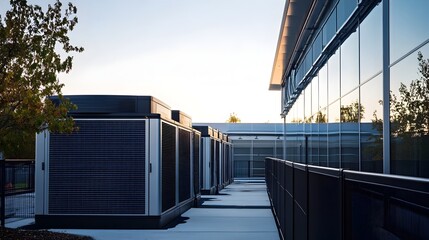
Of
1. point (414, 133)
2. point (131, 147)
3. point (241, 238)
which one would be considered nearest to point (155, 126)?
point (131, 147)

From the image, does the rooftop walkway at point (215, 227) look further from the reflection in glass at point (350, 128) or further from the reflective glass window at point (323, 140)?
the reflection in glass at point (350, 128)

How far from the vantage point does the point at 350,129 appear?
571 inches

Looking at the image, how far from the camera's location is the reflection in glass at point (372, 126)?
11.3 m

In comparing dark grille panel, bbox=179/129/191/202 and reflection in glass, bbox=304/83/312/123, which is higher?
reflection in glass, bbox=304/83/312/123

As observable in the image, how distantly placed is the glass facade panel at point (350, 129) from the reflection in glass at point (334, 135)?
1.83ft

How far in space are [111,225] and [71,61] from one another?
559 centimetres

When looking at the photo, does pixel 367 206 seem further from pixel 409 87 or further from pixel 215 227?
pixel 215 227

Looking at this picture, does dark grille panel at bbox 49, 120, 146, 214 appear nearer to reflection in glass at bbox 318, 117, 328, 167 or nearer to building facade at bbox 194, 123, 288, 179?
reflection in glass at bbox 318, 117, 328, 167

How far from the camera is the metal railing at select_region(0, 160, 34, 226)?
62.8 ft

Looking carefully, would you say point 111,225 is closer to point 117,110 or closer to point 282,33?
point 117,110

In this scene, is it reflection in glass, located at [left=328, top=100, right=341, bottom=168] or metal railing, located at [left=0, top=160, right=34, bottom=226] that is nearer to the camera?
reflection in glass, located at [left=328, top=100, right=341, bottom=168]

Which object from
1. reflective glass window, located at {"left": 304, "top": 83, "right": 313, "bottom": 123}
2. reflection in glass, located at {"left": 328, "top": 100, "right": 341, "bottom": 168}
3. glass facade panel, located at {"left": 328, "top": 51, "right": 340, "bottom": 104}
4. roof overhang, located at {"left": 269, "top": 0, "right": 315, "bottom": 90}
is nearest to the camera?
reflection in glass, located at {"left": 328, "top": 100, "right": 341, "bottom": 168}

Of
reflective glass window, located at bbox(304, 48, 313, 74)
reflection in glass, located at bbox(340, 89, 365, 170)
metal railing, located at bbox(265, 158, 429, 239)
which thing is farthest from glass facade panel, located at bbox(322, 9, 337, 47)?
metal railing, located at bbox(265, 158, 429, 239)

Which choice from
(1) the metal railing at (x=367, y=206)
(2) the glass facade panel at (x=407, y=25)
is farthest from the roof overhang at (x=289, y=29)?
(1) the metal railing at (x=367, y=206)
